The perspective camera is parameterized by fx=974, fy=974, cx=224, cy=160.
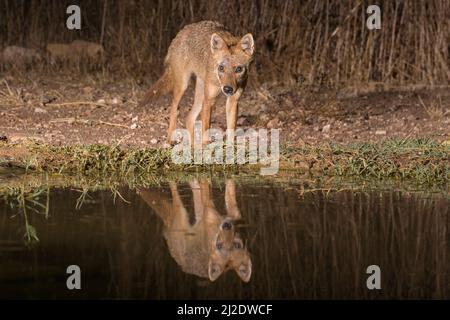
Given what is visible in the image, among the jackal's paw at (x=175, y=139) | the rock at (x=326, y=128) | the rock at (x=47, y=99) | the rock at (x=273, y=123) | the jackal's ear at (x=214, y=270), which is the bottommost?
the jackal's ear at (x=214, y=270)

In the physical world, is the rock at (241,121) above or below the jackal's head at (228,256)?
above

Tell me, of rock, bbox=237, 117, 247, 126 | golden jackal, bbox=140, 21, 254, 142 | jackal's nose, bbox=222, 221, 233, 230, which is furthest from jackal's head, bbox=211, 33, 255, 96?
jackal's nose, bbox=222, 221, 233, 230

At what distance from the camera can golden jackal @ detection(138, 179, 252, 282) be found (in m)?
4.91

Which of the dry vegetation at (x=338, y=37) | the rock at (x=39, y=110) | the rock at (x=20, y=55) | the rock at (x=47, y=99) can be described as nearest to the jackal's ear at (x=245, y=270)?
the rock at (x=39, y=110)

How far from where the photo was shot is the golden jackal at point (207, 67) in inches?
326

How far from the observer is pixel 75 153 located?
7.52m

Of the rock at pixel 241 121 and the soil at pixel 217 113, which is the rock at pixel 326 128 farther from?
the rock at pixel 241 121

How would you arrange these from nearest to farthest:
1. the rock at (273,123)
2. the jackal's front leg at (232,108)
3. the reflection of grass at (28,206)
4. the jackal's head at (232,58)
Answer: the reflection of grass at (28,206)
the jackal's head at (232,58)
the jackal's front leg at (232,108)
the rock at (273,123)

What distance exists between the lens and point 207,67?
8508 mm

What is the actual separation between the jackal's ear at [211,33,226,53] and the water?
177 cm

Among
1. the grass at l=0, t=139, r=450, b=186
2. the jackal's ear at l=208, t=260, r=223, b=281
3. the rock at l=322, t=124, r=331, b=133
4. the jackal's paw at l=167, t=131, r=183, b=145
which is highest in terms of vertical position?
the rock at l=322, t=124, r=331, b=133

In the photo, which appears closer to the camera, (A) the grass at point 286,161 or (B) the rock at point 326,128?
(A) the grass at point 286,161

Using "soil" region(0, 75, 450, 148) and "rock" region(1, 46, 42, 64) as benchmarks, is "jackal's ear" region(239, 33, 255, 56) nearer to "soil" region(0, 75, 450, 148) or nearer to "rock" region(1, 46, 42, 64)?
"soil" region(0, 75, 450, 148)

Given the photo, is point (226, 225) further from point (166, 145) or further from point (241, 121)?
point (241, 121)
